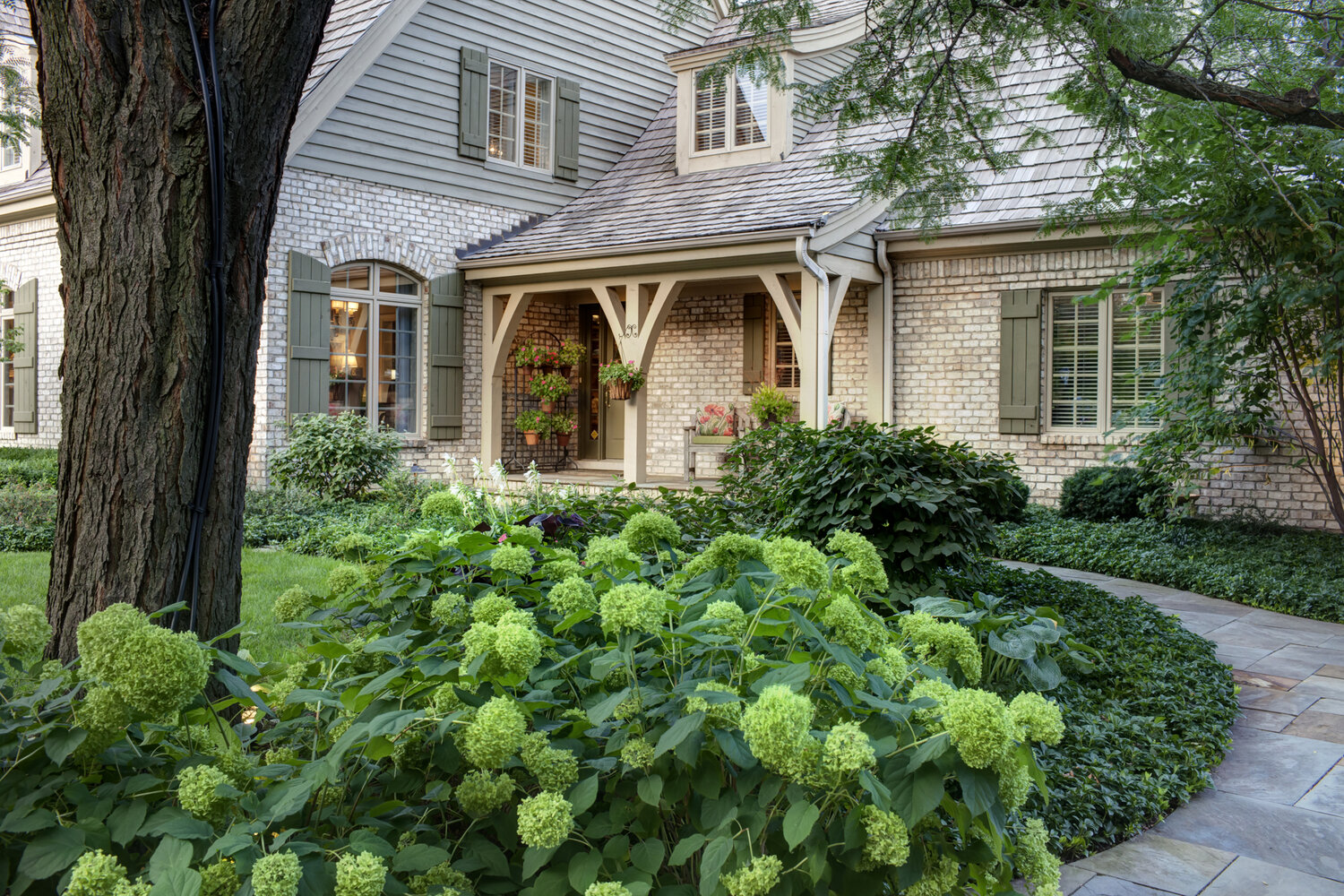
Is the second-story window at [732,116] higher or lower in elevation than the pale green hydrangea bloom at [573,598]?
higher

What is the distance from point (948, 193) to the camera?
640cm

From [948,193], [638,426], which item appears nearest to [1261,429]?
[948,193]

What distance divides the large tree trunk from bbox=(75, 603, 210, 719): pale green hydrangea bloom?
1.06 meters

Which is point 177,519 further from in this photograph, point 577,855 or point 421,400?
point 421,400

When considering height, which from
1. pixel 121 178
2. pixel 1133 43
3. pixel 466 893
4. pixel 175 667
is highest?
pixel 1133 43

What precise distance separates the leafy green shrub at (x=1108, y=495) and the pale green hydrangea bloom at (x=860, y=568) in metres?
8.17

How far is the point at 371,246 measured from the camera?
12.1 metres

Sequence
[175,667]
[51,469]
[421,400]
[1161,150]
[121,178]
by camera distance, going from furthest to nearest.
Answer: [421,400] → [51,469] → [1161,150] → [121,178] → [175,667]

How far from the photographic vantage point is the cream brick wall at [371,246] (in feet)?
36.7

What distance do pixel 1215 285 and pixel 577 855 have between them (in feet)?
29.2

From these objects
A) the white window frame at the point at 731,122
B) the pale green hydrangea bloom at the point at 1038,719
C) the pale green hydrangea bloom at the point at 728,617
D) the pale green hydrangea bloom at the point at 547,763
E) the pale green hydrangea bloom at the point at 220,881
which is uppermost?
the white window frame at the point at 731,122

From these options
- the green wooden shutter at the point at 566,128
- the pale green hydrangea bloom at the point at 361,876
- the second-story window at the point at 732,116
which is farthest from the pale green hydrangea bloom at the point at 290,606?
the green wooden shutter at the point at 566,128

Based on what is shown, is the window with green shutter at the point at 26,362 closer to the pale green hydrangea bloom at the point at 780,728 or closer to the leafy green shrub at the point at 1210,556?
the leafy green shrub at the point at 1210,556

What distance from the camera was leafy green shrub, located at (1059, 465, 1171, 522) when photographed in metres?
9.91
